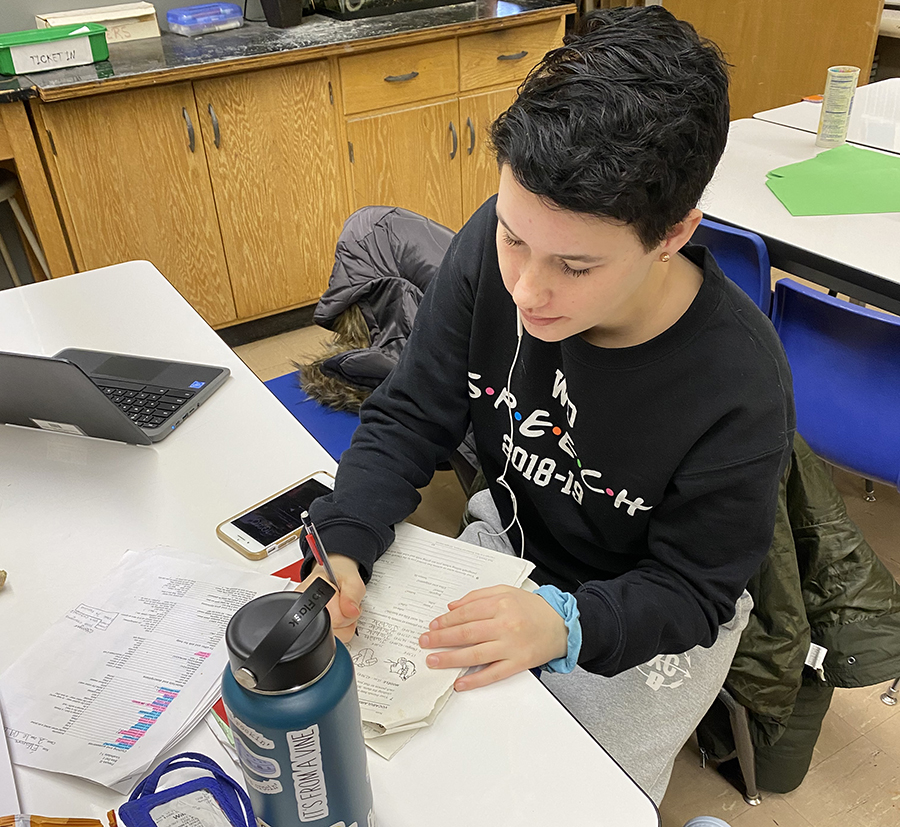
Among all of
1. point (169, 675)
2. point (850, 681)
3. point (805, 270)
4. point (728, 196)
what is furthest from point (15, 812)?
point (728, 196)

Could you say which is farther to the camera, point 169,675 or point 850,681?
point 850,681

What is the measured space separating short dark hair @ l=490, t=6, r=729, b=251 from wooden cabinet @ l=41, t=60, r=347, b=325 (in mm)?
2124

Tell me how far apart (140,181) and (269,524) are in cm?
202

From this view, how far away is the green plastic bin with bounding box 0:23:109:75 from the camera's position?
244 centimetres

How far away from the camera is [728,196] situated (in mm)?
2004

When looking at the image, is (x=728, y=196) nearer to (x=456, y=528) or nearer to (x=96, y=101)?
(x=456, y=528)

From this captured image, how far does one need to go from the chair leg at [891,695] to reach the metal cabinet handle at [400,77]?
2295mm

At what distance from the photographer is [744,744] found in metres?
1.39

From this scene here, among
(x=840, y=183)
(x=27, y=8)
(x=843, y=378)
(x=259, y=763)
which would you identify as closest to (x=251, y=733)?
(x=259, y=763)

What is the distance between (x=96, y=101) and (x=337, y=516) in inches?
80.8

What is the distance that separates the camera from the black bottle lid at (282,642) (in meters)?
0.50

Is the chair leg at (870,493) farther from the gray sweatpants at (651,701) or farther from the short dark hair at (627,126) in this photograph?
the short dark hair at (627,126)

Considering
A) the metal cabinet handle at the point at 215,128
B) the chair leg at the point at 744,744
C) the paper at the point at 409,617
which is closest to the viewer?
the paper at the point at 409,617

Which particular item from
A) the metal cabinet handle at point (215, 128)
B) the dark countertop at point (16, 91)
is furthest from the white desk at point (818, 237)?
the dark countertop at point (16, 91)
